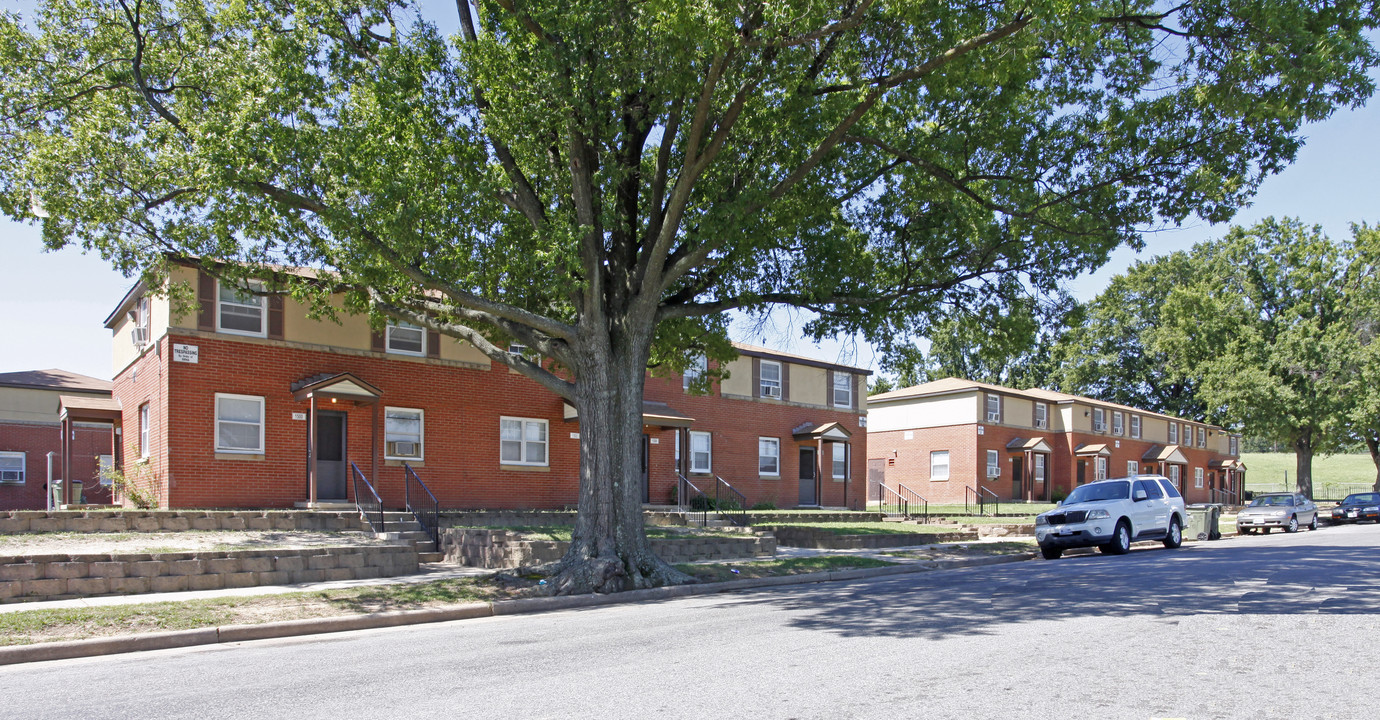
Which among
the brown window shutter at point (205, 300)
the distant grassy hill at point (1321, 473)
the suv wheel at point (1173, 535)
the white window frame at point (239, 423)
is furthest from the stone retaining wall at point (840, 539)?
the distant grassy hill at point (1321, 473)

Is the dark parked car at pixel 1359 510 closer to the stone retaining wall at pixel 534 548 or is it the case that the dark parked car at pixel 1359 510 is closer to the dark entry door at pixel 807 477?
the dark entry door at pixel 807 477

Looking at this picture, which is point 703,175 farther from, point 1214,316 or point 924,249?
point 1214,316

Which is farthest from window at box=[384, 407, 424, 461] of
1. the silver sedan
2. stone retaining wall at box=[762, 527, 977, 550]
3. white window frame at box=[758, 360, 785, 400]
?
the silver sedan

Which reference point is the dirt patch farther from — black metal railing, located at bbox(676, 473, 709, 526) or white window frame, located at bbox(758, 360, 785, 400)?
white window frame, located at bbox(758, 360, 785, 400)

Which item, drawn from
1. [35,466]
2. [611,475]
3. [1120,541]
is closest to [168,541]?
[611,475]

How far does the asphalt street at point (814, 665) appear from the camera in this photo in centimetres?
618

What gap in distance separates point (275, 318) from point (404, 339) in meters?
3.12

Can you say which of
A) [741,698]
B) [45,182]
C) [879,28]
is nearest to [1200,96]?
[879,28]

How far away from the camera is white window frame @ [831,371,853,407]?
1373 inches

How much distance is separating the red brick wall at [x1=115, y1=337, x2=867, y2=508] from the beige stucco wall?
9.25 meters

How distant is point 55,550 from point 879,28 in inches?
571

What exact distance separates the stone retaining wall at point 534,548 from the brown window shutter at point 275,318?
6.52 meters

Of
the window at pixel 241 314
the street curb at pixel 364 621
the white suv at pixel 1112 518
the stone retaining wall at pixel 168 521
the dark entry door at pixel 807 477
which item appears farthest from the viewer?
the dark entry door at pixel 807 477

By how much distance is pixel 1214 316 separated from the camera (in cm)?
4822
